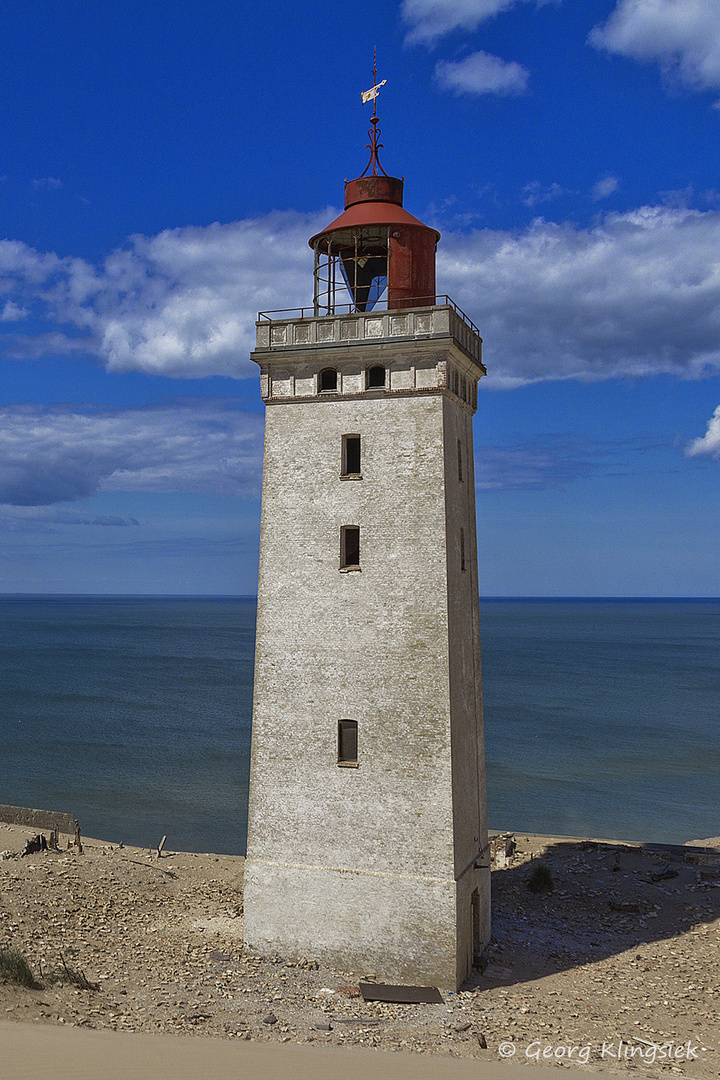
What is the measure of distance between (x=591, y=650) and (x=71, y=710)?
90500 millimetres

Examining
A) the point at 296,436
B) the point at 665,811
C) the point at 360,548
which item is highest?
the point at 296,436

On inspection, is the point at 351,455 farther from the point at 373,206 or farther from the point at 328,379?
the point at 373,206

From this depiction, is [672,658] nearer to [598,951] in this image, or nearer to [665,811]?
[665,811]

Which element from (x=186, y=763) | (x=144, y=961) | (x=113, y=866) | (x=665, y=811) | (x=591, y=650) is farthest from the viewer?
(x=591, y=650)

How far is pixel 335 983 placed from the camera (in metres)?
18.8

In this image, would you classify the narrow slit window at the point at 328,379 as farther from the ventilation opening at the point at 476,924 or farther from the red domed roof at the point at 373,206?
the ventilation opening at the point at 476,924

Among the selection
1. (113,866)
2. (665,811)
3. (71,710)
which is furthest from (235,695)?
(113,866)

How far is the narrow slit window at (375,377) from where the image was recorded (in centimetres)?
2044

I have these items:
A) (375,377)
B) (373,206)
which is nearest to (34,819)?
(375,377)

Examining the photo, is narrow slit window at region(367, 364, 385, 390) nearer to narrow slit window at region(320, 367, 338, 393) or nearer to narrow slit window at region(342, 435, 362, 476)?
narrow slit window at region(320, 367, 338, 393)

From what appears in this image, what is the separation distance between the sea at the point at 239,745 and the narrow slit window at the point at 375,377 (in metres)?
24.2

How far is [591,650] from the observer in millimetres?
141625

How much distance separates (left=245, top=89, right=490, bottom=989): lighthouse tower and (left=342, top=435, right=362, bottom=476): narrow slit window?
0.15ft

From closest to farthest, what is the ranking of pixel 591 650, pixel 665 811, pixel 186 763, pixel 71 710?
1. pixel 665 811
2. pixel 186 763
3. pixel 71 710
4. pixel 591 650
